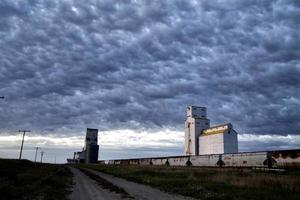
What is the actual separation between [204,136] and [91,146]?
3462 inches

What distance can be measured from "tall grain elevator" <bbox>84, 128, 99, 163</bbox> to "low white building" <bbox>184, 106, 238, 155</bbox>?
2927 inches

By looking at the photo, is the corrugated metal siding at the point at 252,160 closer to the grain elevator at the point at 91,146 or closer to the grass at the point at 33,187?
the grass at the point at 33,187

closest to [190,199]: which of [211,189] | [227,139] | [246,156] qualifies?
[211,189]

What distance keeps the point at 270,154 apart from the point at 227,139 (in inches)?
2091

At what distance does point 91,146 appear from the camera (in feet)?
587

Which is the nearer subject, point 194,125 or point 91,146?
point 194,125

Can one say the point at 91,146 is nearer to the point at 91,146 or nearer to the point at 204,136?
the point at 91,146

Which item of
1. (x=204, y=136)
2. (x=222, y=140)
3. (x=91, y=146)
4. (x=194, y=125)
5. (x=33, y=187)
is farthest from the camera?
(x=91, y=146)

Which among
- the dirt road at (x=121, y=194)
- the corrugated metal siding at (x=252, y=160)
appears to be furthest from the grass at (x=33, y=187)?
the corrugated metal siding at (x=252, y=160)

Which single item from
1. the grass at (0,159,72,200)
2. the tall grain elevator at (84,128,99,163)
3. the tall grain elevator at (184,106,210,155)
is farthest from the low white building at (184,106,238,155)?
the tall grain elevator at (84,128,99,163)

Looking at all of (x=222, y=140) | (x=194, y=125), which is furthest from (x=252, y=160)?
(x=194, y=125)

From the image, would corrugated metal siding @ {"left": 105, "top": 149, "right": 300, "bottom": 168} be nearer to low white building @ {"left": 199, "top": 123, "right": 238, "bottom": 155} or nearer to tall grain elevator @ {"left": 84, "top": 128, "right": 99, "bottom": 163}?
low white building @ {"left": 199, "top": 123, "right": 238, "bottom": 155}

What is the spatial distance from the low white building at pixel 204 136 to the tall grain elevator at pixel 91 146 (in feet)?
244

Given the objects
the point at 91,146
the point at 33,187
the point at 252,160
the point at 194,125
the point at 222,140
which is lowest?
the point at 33,187
